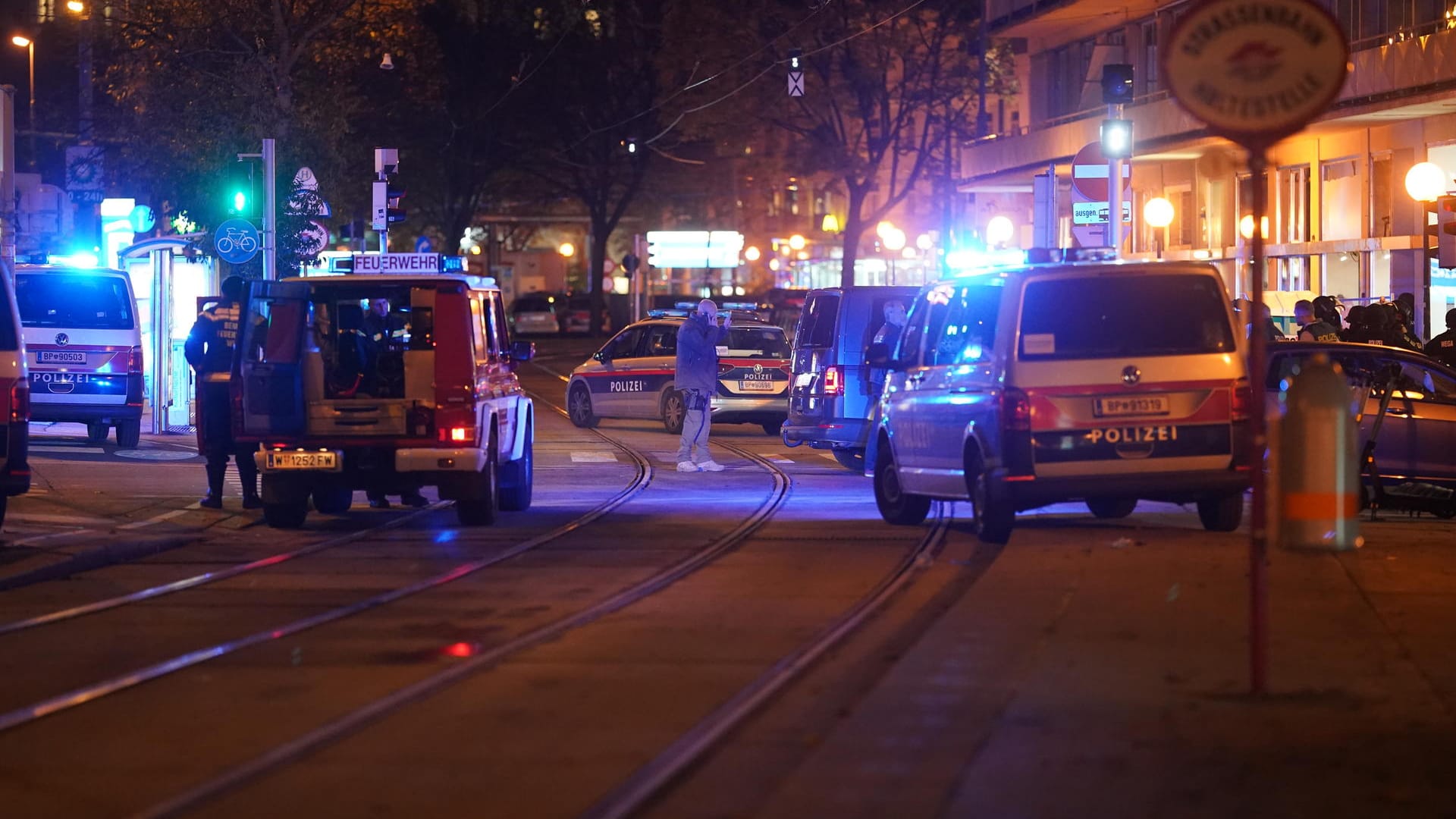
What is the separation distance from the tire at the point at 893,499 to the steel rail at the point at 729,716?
3176mm

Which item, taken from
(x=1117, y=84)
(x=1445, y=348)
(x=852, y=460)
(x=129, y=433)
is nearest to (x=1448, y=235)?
(x=1445, y=348)

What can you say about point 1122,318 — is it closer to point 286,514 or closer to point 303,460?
point 303,460

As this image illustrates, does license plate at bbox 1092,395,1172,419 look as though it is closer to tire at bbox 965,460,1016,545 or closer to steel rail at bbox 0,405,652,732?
tire at bbox 965,460,1016,545

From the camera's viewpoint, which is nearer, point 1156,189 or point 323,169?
point 323,169

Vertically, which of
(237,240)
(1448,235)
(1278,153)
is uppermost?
(1278,153)

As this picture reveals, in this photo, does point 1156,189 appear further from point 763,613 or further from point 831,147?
point 763,613

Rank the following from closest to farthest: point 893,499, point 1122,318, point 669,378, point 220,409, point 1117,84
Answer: point 1122,318 → point 893,499 → point 220,409 → point 1117,84 → point 669,378

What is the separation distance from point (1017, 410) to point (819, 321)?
29.4ft

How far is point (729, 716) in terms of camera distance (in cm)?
768

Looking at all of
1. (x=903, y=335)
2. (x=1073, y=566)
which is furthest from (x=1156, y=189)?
(x=1073, y=566)

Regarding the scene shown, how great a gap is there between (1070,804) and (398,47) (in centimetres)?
4133

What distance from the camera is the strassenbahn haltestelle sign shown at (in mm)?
7668

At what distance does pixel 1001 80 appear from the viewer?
193 feet

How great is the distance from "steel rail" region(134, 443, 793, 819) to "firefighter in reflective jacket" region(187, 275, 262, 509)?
4.55 meters
